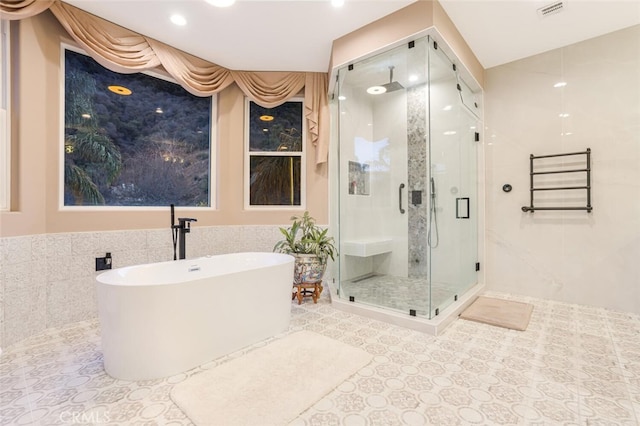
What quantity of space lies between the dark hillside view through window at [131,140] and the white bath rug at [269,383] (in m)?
2.05

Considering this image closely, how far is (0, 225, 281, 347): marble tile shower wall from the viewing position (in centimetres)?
203

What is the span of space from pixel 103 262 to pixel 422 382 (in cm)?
274

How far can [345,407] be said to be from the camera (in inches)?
55.4

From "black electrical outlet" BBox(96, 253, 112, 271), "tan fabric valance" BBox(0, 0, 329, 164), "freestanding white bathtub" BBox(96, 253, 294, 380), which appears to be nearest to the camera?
"freestanding white bathtub" BBox(96, 253, 294, 380)

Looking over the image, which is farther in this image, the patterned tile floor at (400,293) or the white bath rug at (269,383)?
the patterned tile floor at (400,293)

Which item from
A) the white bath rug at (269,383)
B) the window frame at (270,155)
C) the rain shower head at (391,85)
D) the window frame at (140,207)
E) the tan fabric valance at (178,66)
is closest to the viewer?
the white bath rug at (269,383)

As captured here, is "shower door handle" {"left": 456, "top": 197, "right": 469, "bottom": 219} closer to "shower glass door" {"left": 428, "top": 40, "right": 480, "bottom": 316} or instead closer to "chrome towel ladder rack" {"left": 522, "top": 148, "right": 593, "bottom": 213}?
"shower glass door" {"left": 428, "top": 40, "right": 480, "bottom": 316}

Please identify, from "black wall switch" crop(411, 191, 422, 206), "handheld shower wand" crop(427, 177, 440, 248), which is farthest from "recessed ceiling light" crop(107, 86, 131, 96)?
"black wall switch" crop(411, 191, 422, 206)

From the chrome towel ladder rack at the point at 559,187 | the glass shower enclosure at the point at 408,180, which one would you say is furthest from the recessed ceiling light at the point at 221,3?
the chrome towel ladder rack at the point at 559,187

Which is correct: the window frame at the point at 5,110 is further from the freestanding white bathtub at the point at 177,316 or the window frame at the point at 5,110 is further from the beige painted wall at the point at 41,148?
the freestanding white bathtub at the point at 177,316

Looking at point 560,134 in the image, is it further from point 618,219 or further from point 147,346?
point 147,346

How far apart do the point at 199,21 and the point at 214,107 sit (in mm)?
992

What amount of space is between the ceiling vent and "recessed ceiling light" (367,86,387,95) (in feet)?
4.81

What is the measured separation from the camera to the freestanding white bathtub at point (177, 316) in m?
1.60
